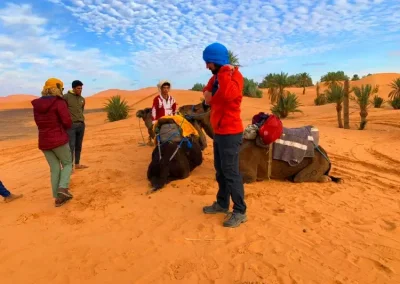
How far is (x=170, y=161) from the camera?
18.1 feet

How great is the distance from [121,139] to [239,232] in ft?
26.8

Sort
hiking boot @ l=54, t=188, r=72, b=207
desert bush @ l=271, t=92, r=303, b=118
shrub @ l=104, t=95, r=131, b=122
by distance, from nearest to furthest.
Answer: hiking boot @ l=54, t=188, r=72, b=207 < desert bush @ l=271, t=92, r=303, b=118 < shrub @ l=104, t=95, r=131, b=122

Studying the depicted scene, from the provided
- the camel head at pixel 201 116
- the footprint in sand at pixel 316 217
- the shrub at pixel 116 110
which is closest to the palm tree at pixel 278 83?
the shrub at pixel 116 110

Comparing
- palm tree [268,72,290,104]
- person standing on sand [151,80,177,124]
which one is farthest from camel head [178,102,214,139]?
palm tree [268,72,290,104]

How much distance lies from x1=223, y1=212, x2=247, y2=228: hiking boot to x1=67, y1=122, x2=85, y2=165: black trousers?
12.7 ft

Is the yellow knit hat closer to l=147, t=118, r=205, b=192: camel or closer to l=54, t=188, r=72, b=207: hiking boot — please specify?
l=54, t=188, r=72, b=207: hiking boot

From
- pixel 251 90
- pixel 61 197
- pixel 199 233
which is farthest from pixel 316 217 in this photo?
pixel 251 90

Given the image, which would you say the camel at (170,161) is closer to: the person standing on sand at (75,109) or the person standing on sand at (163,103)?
the person standing on sand at (163,103)

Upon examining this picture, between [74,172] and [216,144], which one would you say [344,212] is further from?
[74,172]

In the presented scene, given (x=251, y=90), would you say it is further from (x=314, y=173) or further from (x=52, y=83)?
(x=52, y=83)

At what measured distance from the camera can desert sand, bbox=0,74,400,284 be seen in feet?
10.2

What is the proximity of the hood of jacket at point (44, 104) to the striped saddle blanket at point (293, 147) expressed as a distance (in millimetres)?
3379

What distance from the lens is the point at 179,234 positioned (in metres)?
3.84

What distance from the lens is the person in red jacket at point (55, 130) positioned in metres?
4.76
